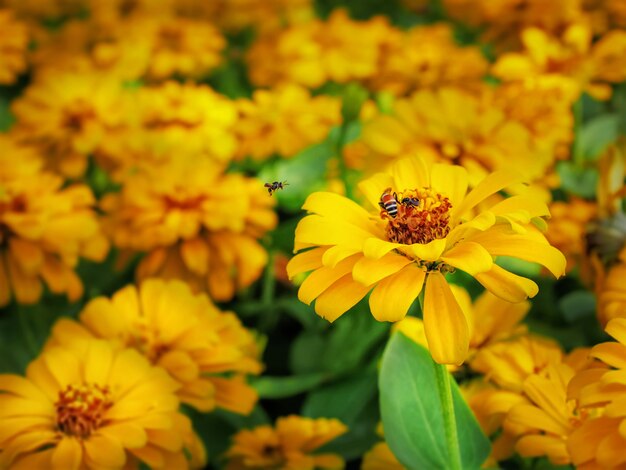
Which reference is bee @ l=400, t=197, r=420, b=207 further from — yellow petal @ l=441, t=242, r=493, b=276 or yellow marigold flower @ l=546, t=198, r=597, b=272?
yellow marigold flower @ l=546, t=198, r=597, b=272

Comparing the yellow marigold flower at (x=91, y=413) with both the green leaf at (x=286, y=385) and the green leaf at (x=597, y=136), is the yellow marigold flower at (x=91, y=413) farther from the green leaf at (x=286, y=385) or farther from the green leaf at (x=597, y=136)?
the green leaf at (x=597, y=136)

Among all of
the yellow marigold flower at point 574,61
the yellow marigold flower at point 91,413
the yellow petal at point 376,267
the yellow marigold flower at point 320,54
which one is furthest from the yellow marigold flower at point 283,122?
the yellow petal at point 376,267

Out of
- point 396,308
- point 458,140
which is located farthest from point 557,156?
point 396,308

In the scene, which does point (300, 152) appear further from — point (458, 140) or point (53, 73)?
point (53, 73)

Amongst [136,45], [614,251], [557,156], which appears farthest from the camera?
[136,45]

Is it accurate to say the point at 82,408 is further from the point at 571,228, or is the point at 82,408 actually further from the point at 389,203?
the point at 571,228
